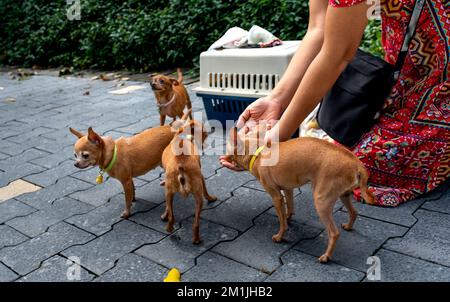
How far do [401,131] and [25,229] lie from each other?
258 centimetres

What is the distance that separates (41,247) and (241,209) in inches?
50.2

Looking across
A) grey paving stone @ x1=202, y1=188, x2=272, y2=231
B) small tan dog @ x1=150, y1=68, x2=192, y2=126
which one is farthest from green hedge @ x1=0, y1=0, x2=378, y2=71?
grey paving stone @ x1=202, y1=188, x2=272, y2=231

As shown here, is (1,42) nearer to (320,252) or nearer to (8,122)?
(8,122)

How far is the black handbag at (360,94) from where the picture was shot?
2686 mm

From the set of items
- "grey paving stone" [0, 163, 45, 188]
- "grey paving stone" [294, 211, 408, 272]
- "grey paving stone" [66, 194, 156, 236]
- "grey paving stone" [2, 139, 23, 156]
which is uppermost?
"grey paving stone" [294, 211, 408, 272]

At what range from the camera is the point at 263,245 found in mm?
2518

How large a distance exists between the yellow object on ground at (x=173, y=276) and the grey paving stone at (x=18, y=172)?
2008 mm

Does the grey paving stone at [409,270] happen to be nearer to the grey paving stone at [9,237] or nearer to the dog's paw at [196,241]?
the dog's paw at [196,241]

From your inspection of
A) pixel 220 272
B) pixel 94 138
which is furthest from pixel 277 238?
pixel 94 138

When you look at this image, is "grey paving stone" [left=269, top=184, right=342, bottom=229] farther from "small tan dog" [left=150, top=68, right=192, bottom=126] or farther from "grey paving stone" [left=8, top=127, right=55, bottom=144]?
"grey paving stone" [left=8, top=127, right=55, bottom=144]

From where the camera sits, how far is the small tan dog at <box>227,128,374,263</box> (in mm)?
2240

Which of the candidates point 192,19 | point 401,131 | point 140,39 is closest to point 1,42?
point 140,39

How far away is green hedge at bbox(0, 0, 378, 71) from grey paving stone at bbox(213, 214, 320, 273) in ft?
10.8

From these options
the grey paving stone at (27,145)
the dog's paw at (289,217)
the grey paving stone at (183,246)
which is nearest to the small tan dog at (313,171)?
the dog's paw at (289,217)
